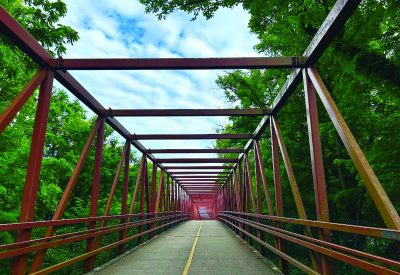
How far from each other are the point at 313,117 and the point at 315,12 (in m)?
3.38

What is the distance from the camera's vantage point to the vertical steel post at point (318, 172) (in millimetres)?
5332

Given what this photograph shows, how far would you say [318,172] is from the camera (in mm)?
6207

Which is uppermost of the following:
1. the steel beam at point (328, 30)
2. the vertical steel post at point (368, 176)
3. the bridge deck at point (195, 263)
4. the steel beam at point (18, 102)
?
the steel beam at point (328, 30)

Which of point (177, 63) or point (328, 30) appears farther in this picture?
point (177, 63)

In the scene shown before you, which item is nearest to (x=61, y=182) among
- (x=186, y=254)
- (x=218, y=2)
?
(x=186, y=254)

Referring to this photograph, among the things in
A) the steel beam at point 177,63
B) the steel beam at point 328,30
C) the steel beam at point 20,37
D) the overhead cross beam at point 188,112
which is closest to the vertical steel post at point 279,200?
the overhead cross beam at point 188,112

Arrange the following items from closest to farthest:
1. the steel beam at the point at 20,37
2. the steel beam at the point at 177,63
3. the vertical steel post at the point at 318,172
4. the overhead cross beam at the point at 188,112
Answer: the steel beam at the point at 20,37 < the vertical steel post at the point at 318,172 < the steel beam at the point at 177,63 < the overhead cross beam at the point at 188,112

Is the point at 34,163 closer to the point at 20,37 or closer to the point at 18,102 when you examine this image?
the point at 18,102

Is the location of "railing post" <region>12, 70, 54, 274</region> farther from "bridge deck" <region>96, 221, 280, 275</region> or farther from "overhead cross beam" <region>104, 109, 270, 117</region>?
"overhead cross beam" <region>104, 109, 270, 117</region>

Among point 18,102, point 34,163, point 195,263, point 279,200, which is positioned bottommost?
point 195,263

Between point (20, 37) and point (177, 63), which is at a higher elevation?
point (177, 63)

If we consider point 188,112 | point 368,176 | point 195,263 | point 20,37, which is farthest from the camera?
point 188,112

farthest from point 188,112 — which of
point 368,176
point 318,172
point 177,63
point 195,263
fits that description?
point 368,176

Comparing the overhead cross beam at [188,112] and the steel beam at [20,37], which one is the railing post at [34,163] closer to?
the steel beam at [20,37]
